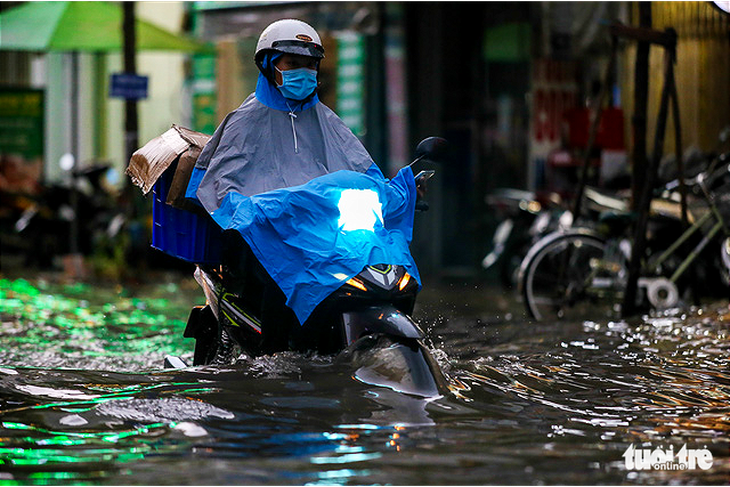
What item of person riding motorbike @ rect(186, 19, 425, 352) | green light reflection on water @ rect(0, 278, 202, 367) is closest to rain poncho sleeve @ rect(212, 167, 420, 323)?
person riding motorbike @ rect(186, 19, 425, 352)

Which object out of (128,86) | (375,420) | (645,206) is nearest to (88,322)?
(128,86)

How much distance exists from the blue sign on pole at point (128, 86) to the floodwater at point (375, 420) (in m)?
6.71

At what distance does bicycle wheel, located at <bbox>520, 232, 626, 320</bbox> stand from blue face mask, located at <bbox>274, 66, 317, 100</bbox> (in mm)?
4291

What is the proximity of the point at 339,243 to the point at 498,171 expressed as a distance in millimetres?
10064

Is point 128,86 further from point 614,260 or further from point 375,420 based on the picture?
point 375,420

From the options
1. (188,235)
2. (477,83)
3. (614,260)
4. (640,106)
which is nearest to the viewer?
(188,235)

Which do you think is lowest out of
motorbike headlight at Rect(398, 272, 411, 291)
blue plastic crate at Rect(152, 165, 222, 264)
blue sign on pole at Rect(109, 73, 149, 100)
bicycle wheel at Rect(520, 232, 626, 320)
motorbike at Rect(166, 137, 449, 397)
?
bicycle wheel at Rect(520, 232, 626, 320)

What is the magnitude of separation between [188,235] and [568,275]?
179 inches

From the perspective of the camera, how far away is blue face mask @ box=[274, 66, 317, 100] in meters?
6.30

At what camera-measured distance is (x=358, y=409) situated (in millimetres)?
5477

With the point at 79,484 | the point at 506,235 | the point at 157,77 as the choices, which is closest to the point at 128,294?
the point at 506,235

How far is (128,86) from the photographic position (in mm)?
14500

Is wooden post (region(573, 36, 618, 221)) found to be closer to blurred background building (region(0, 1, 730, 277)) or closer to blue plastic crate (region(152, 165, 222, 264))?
blurred background building (region(0, 1, 730, 277))

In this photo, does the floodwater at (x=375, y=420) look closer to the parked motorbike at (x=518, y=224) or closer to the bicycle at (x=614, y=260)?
the bicycle at (x=614, y=260)
